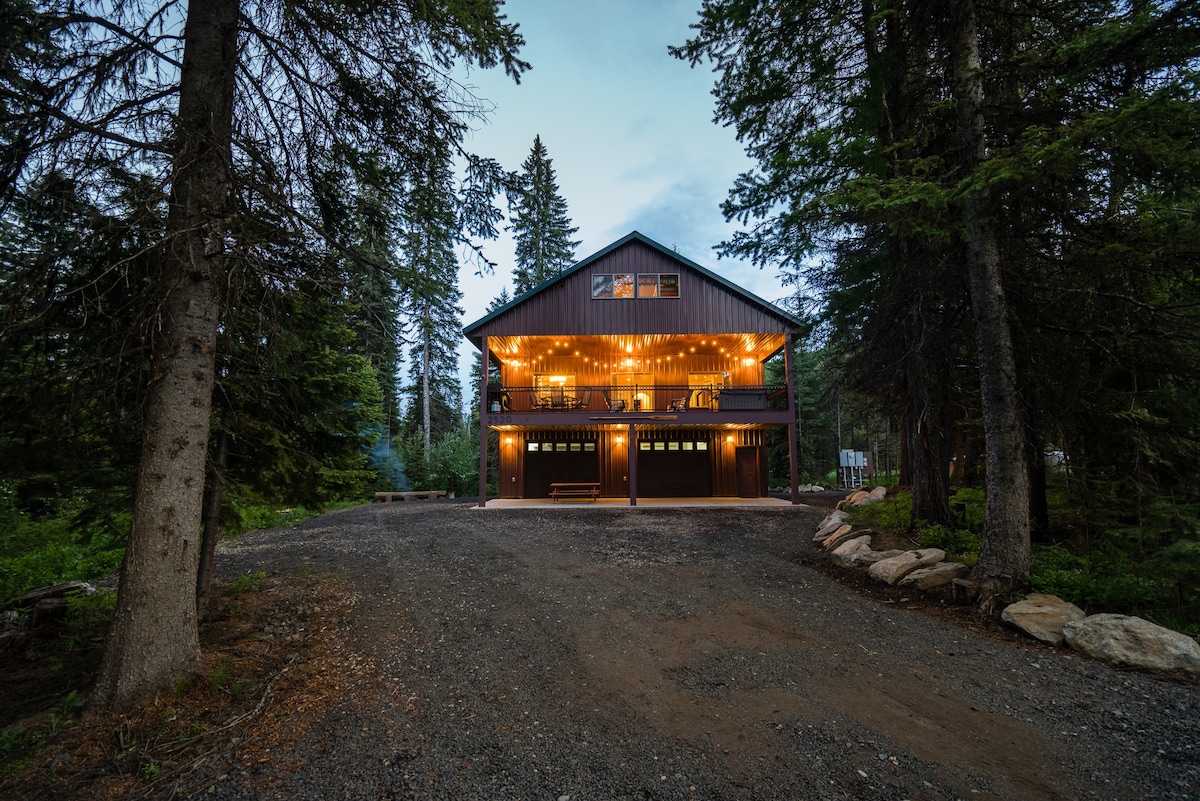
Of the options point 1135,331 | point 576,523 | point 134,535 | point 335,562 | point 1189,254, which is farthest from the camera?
point 576,523

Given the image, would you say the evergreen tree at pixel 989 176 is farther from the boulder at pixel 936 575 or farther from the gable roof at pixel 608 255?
the gable roof at pixel 608 255

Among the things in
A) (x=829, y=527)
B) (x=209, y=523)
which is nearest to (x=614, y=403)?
(x=829, y=527)

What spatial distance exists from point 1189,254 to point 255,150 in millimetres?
9472

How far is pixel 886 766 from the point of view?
256cm

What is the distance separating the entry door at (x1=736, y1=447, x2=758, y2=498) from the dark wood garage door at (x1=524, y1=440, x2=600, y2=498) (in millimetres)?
5436

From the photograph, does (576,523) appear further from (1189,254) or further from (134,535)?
(1189,254)

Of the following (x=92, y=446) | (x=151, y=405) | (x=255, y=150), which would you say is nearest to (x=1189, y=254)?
(x=255, y=150)

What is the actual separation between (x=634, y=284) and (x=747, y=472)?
8269mm

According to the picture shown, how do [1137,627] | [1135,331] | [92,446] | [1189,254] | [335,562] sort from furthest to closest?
1. [335,562]
2. [1135,331]
3. [1189,254]
4. [92,446]
5. [1137,627]

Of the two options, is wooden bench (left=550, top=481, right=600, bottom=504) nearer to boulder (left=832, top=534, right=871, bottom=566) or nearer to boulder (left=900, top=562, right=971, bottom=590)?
boulder (left=832, top=534, right=871, bottom=566)

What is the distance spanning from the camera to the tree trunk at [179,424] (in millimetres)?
3266

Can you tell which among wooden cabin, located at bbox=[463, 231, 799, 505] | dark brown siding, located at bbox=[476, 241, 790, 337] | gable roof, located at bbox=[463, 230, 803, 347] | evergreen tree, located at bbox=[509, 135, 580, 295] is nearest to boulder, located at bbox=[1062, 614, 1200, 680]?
wooden cabin, located at bbox=[463, 231, 799, 505]

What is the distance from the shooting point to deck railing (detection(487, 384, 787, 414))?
15.5 m

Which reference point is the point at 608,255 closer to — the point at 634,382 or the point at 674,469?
the point at 634,382
